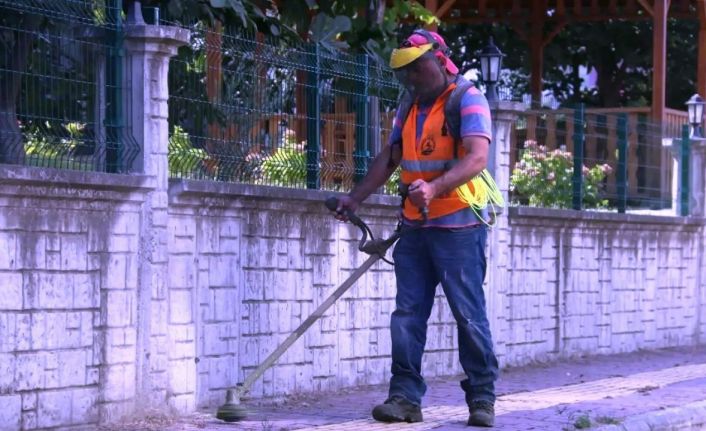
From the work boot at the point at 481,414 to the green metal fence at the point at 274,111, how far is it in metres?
2.28

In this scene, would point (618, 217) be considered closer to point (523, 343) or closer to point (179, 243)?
point (523, 343)

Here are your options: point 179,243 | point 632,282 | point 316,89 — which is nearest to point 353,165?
point 316,89

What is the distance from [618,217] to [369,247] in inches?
243

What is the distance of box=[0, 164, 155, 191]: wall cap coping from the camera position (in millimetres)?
7230

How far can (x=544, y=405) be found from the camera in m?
9.39

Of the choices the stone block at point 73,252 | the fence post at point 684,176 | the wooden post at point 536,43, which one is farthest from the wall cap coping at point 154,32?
the wooden post at point 536,43

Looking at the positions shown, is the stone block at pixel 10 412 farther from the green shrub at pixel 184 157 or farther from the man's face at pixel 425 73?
the man's face at pixel 425 73

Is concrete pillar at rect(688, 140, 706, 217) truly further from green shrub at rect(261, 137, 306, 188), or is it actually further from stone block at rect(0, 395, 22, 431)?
stone block at rect(0, 395, 22, 431)

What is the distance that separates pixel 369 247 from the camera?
8188mm

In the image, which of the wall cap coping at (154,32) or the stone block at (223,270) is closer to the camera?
the wall cap coping at (154,32)

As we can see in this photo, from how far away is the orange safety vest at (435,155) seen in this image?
7.97 metres

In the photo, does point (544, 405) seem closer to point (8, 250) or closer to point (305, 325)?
point (305, 325)

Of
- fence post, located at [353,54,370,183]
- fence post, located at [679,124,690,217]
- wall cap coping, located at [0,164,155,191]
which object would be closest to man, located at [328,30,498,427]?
wall cap coping, located at [0,164,155,191]

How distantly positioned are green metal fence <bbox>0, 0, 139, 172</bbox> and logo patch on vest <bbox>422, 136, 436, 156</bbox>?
5.41 ft
